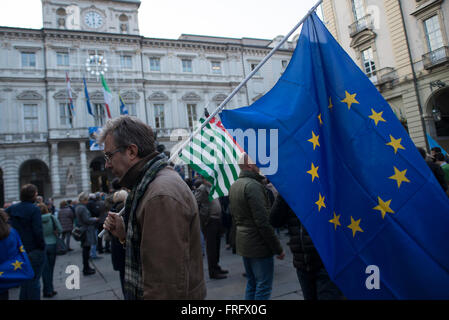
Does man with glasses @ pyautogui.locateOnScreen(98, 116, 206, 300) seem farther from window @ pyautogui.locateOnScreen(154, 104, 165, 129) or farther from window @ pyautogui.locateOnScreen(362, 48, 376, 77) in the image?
window @ pyautogui.locateOnScreen(154, 104, 165, 129)

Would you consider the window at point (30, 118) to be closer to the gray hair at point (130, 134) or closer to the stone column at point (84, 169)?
the stone column at point (84, 169)

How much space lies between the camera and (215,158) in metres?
4.51

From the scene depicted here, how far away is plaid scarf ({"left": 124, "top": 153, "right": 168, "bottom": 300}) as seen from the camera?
152 centimetres

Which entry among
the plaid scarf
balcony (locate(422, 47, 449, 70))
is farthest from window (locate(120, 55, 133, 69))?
the plaid scarf

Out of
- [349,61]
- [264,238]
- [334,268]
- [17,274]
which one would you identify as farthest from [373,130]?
[17,274]

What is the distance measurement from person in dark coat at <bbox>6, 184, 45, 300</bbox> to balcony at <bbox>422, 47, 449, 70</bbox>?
41.1ft

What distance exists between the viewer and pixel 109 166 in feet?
5.83

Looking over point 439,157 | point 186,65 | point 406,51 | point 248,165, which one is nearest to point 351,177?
point 248,165

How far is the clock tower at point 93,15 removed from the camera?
26.2m

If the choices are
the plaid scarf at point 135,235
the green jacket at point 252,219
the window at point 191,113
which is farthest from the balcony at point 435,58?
the window at point 191,113

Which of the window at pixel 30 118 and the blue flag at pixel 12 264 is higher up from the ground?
the window at pixel 30 118

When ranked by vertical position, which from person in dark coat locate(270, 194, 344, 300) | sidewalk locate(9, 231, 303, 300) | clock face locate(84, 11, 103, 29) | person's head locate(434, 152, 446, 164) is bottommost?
sidewalk locate(9, 231, 303, 300)

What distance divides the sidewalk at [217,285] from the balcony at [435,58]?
8889 mm

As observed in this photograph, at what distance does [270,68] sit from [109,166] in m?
31.8
